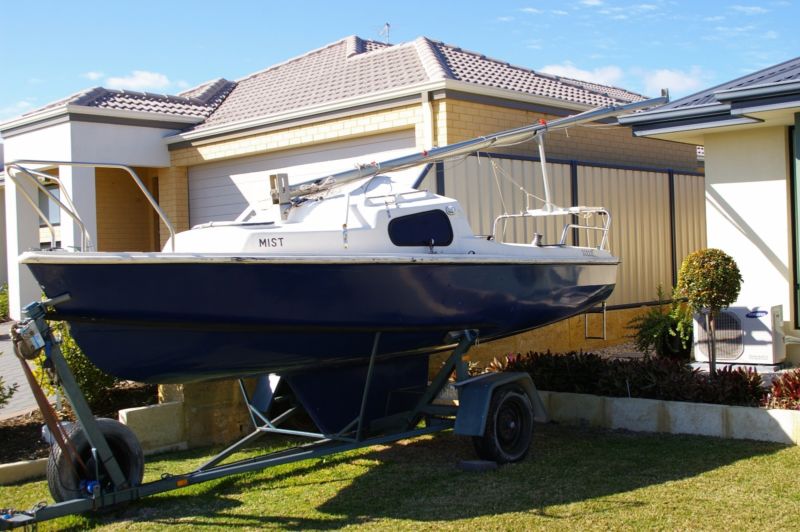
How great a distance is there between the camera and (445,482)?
22.6ft

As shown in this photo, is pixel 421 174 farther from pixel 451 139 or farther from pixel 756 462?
pixel 756 462

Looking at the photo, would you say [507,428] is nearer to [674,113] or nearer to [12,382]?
[674,113]

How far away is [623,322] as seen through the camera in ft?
45.6

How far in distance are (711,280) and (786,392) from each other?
1736 mm

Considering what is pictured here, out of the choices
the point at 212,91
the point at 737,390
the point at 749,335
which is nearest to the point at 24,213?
the point at 212,91

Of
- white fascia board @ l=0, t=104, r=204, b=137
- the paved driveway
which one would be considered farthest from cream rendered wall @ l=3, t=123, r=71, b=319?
the paved driveway

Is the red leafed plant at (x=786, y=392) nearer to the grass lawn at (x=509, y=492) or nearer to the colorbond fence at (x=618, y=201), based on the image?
the grass lawn at (x=509, y=492)

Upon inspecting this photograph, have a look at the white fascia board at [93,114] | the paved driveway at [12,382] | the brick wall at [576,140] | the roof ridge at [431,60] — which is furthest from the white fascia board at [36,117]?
the brick wall at [576,140]

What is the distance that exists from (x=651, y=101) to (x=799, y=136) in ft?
6.94

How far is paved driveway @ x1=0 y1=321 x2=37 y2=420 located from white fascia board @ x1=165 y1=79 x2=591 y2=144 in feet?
16.1

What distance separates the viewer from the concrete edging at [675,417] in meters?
7.45

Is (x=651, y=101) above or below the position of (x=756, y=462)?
above

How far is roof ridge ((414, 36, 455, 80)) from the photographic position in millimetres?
13039

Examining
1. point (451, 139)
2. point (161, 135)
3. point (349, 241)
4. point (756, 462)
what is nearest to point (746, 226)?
point (451, 139)
